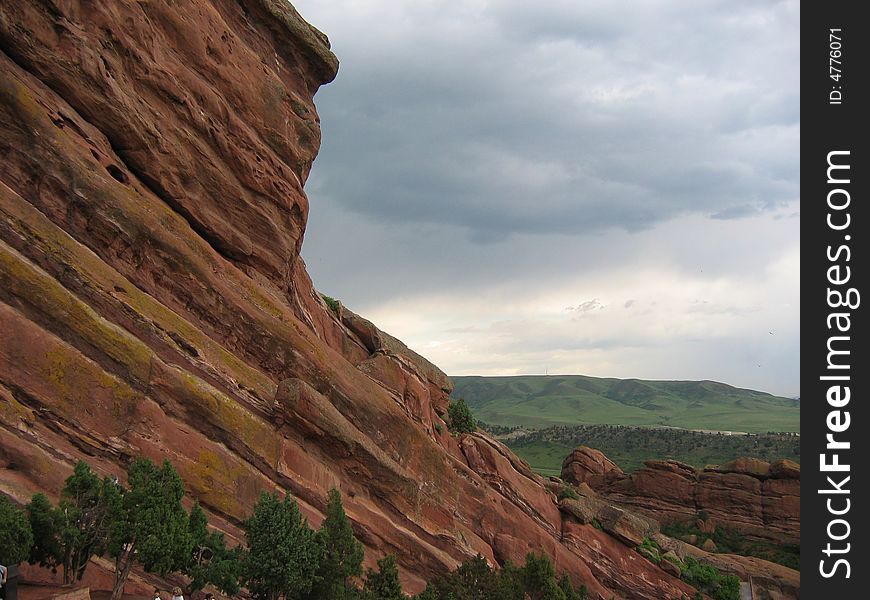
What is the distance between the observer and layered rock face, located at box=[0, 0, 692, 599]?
966 inches

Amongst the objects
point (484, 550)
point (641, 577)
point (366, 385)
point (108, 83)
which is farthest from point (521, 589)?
point (108, 83)

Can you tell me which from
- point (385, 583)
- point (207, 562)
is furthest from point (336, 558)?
point (207, 562)

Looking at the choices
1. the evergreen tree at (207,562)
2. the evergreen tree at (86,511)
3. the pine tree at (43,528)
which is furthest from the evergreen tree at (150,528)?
the pine tree at (43,528)

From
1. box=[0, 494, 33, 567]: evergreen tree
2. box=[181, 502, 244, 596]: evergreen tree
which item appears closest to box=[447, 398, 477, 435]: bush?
box=[181, 502, 244, 596]: evergreen tree

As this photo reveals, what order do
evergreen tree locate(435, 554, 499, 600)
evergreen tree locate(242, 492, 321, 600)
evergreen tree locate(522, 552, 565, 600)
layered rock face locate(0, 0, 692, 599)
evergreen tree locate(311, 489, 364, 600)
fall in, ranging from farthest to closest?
evergreen tree locate(522, 552, 565, 600) < evergreen tree locate(435, 554, 499, 600) < evergreen tree locate(311, 489, 364, 600) < layered rock face locate(0, 0, 692, 599) < evergreen tree locate(242, 492, 321, 600)

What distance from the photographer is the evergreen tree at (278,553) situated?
Result: 24266mm

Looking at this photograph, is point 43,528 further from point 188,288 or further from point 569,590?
point 569,590

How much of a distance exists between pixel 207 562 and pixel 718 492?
245 ft

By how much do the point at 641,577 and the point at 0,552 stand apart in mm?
48769

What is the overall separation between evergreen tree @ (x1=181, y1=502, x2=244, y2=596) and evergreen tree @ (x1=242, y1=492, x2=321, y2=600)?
82 cm

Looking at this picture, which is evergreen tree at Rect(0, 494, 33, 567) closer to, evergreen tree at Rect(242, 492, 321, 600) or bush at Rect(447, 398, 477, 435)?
evergreen tree at Rect(242, 492, 321, 600)

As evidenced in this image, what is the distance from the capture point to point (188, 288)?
3027cm

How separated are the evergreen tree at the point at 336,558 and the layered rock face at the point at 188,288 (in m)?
3.54
